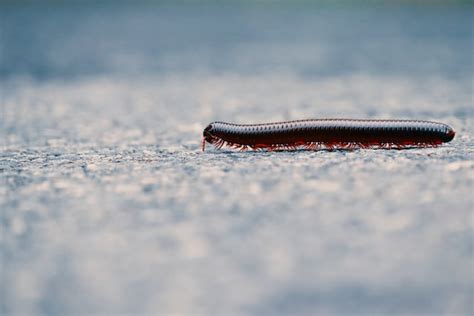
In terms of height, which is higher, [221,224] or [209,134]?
[209,134]

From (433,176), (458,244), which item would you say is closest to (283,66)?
(433,176)

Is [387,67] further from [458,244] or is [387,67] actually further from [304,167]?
[458,244]

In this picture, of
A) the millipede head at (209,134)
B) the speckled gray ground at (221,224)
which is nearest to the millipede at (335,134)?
the millipede head at (209,134)

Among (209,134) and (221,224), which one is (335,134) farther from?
(221,224)

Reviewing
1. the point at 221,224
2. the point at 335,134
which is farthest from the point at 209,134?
the point at 221,224

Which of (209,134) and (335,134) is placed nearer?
(335,134)

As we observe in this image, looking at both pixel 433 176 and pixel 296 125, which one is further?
pixel 296 125

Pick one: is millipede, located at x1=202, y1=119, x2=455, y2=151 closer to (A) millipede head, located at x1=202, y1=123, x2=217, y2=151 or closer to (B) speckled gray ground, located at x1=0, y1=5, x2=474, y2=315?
(A) millipede head, located at x1=202, y1=123, x2=217, y2=151

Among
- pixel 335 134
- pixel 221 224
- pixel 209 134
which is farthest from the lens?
pixel 209 134
